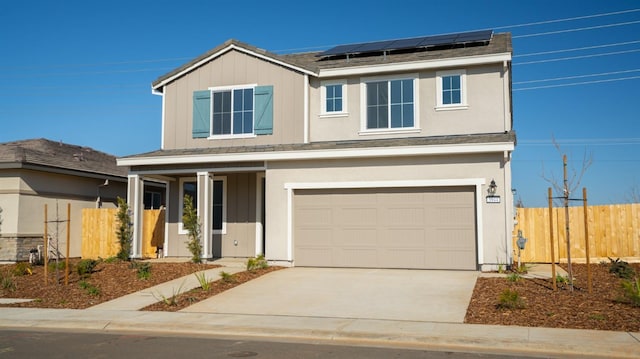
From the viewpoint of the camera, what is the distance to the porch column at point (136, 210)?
18.7 m

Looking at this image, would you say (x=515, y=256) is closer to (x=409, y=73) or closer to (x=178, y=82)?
(x=409, y=73)

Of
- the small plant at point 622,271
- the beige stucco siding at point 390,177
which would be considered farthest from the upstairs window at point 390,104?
the small plant at point 622,271

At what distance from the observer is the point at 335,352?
8398 mm

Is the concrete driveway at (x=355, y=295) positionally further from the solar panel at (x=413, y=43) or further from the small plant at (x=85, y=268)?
the solar panel at (x=413, y=43)

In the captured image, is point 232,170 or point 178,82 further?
point 178,82

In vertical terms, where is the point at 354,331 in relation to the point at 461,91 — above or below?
below

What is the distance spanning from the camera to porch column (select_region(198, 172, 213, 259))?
1805 centimetres

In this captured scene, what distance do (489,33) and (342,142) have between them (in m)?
5.90

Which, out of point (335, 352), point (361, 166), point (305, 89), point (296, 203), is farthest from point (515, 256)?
point (335, 352)

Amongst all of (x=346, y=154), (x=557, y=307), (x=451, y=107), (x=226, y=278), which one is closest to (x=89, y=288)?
(x=226, y=278)

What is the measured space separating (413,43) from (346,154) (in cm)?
510

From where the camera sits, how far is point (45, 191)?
20.9 m

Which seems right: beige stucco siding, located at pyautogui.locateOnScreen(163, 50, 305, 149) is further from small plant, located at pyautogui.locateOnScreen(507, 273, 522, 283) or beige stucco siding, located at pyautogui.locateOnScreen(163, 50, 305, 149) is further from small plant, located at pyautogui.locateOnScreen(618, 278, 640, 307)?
small plant, located at pyautogui.locateOnScreen(618, 278, 640, 307)

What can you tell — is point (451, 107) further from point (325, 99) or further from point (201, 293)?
point (201, 293)
